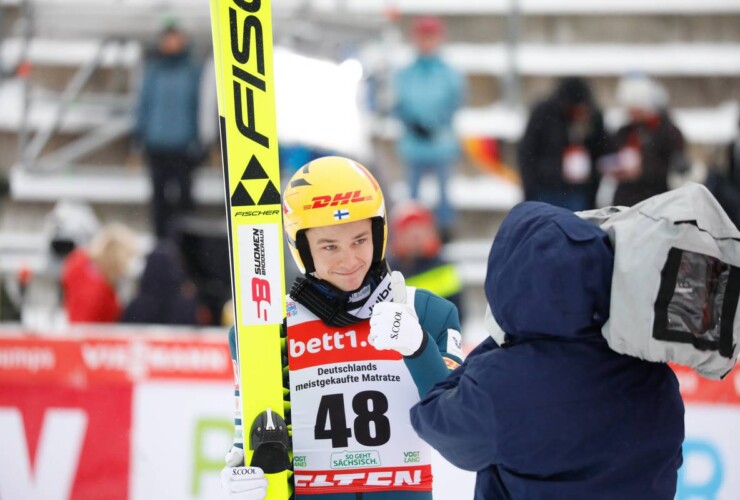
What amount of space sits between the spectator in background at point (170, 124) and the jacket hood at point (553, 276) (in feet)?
17.9

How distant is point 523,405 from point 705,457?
2.84 meters

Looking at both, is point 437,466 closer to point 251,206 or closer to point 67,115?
point 251,206

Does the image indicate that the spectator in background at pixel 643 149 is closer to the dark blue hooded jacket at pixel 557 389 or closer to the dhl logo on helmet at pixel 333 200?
the dhl logo on helmet at pixel 333 200

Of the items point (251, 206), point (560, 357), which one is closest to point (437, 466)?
point (251, 206)

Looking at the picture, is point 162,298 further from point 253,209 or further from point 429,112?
point 253,209

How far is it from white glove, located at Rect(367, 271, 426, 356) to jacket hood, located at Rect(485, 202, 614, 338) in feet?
1.22

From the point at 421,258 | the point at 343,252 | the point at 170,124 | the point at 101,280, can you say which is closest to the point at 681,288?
the point at 343,252

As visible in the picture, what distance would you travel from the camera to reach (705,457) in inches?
193

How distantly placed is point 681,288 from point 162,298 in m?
4.43

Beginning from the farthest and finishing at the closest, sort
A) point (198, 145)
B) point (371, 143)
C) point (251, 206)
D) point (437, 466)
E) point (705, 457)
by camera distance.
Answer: point (371, 143) → point (198, 145) → point (705, 457) → point (437, 466) → point (251, 206)

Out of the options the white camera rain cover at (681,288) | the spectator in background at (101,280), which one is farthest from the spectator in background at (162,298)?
the white camera rain cover at (681,288)

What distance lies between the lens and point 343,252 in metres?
3.06

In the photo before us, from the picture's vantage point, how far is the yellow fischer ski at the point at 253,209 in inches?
116

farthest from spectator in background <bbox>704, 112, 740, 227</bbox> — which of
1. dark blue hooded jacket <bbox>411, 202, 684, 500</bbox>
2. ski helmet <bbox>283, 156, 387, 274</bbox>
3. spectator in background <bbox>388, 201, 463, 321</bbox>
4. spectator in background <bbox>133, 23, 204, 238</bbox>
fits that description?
dark blue hooded jacket <bbox>411, 202, 684, 500</bbox>
